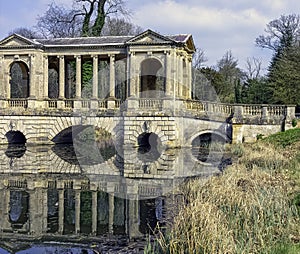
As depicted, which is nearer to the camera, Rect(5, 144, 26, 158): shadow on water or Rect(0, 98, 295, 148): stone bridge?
Rect(5, 144, 26, 158): shadow on water

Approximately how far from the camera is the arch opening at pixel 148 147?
2047cm

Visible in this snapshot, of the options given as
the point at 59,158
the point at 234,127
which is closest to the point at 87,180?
the point at 59,158

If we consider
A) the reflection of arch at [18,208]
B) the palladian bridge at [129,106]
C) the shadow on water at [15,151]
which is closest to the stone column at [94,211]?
Answer: the reflection of arch at [18,208]

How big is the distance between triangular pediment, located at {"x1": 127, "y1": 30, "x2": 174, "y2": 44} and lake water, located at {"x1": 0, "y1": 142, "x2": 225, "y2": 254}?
640 centimetres

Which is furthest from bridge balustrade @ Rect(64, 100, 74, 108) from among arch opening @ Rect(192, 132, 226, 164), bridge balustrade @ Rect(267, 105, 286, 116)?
bridge balustrade @ Rect(267, 105, 286, 116)

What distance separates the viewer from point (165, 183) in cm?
1340

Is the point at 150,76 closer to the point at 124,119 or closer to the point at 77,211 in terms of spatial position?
the point at 124,119

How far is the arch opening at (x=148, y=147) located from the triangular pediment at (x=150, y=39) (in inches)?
195

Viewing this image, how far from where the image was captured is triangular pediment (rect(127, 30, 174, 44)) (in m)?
23.0

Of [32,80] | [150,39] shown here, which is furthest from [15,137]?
[150,39]

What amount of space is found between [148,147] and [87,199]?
46.1 ft

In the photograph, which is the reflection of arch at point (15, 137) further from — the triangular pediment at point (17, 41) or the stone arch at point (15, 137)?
the triangular pediment at point (17, 41)

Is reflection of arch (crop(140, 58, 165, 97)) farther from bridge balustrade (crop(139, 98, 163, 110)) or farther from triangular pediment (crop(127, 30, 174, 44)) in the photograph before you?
bridge balustrade (crop(139, 98, 163, 110))

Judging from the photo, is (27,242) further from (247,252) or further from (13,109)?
(13,109)
